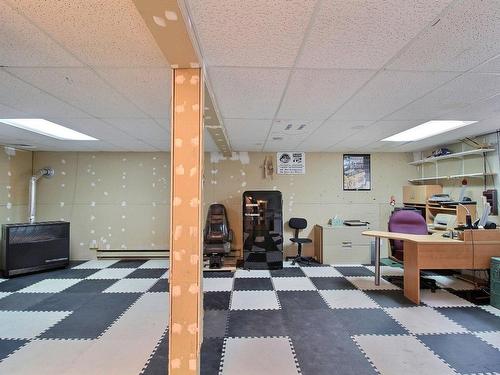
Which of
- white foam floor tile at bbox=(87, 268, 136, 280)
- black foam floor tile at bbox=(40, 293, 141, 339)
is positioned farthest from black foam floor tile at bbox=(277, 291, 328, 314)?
white foam floor tile at bbox=(87, 268, 136, 280)

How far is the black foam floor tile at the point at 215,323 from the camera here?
108 inches

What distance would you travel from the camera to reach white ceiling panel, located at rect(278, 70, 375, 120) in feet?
6.96

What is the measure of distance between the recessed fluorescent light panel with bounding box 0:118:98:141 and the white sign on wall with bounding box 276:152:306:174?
359 cm

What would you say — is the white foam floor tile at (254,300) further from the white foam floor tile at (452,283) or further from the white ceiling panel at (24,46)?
the white ceiling panel at (24,46)

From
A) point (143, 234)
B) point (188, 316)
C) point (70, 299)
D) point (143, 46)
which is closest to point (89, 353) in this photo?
point (188, 316)

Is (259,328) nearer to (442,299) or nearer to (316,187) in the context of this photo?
(442,299)

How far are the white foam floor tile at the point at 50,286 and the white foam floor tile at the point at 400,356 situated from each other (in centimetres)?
418

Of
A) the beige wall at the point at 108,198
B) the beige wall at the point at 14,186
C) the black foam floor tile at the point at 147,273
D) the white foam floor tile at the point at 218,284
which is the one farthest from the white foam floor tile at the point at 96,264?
the white foam floor tile at the point at 218,284

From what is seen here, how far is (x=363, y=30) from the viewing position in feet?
5.15

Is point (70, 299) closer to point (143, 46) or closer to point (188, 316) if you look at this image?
point (188, 316)

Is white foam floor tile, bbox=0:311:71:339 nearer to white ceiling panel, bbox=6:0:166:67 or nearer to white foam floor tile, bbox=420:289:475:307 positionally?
white ceiling panel, bbox=6:0:166:67

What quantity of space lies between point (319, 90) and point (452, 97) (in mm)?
1332

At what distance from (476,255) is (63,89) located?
5.07 metres

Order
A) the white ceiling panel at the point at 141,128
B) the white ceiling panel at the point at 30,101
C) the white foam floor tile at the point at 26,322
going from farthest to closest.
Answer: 1. the white ceiling panel at the point at 141,128
2. the white foam floor tile at the point at 26,322
3. the white ceiling panel at the point at 30,101
